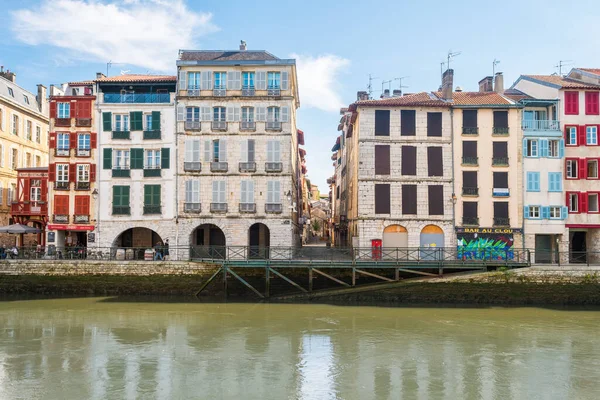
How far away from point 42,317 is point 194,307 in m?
6.69

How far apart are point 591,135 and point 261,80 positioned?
70.5 ft

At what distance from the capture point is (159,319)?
869 inches

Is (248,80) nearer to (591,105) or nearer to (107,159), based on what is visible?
(107,159)

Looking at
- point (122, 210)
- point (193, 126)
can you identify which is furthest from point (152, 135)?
point (122, 210)

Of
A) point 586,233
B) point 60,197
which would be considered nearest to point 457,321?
point 586,233

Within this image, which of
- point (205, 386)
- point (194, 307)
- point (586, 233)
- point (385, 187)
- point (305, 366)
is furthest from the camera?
point (586, 233)

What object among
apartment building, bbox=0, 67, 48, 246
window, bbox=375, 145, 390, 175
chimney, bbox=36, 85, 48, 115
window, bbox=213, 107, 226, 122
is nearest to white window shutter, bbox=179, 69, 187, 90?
window, bbox=213, 107, 226, 122

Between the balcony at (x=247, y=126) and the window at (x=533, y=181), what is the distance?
17681 millimetres

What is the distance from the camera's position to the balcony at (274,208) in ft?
102

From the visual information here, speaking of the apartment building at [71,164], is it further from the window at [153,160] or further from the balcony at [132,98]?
the window at [153,160]

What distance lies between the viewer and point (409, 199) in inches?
1230

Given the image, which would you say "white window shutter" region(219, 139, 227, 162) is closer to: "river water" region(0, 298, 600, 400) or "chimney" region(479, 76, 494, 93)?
"river water" region(0, 298, 600, 400)

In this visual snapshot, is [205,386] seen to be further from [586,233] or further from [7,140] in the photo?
[7,140]

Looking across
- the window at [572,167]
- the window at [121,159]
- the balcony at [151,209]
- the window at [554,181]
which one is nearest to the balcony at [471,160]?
the window at [554,181]
